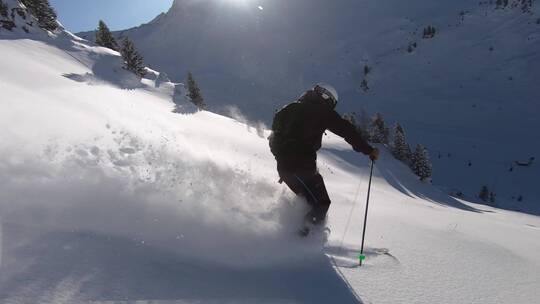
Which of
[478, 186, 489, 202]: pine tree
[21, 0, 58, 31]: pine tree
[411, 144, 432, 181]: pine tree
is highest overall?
[21, 0, 58, 31]: pine tree

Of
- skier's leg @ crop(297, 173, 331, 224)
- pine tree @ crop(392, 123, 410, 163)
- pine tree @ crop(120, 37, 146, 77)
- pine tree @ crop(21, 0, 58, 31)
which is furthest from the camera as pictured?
pine tree @ crop(392, 123, 410, 163)

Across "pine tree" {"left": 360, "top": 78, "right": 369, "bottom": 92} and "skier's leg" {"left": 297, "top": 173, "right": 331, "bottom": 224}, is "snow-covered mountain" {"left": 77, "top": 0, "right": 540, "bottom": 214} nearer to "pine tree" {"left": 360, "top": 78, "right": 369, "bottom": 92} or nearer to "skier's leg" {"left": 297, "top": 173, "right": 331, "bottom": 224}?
"pine tree" {"left": 360, "top": 78, "right": 369, "bottom": 92}

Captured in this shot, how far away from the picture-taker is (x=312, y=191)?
4.69m

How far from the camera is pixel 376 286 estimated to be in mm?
3277

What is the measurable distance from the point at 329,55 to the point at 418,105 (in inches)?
1362

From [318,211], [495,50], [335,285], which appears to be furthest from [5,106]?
[495,50]

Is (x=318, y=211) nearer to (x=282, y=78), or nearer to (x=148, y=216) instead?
(x=148, y=216)

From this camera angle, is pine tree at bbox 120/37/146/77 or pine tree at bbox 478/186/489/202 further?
pine tree at bbox 478/186/489/202

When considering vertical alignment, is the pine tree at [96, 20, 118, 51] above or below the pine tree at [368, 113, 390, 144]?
above

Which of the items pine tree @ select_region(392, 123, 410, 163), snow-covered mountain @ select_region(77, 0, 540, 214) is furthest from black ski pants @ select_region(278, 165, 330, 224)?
snow-covered mountain @ select_region(77, 0, 540, 214)

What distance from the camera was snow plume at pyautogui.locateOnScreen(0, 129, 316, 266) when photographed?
3.21m

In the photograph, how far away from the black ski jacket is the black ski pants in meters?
0.09

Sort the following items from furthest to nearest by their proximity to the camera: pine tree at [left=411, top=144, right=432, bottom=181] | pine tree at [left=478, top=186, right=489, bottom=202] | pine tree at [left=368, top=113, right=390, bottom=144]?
pine tree at [left=368, top=113, right=390, bottom=144] → pine tree at [left=478, top=186, right=489, bottom=202] → pine tree at [left=411, top=144, right=432, bottom=181]

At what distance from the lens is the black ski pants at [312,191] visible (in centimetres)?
466
